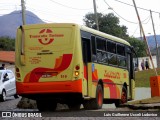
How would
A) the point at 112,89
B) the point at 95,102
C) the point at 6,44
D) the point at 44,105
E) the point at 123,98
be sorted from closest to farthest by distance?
the point at 95,102, the point at 44,105, the point at 112,89, the point at 123,98, the point at 6,44

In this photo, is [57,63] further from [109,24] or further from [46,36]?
[109,24]

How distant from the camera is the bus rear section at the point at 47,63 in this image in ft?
50.4

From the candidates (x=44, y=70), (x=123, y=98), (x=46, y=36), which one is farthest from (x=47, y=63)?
(x=123, y=98)

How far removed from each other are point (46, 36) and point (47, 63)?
2.97 feet

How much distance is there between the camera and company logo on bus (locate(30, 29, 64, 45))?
1568 centimetres

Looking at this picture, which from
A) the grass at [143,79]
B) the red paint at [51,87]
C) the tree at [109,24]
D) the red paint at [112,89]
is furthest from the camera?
the tree at [109,24]

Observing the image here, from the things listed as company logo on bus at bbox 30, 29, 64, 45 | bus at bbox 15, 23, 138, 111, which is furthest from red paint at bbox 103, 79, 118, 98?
company logo on bus at bbox 30, 29, 64, 45

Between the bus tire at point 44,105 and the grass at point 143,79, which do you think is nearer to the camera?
the bus tire at point 44,105

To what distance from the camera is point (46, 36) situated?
1574 centimetres

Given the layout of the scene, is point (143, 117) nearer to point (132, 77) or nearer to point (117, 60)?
point (117, 60)

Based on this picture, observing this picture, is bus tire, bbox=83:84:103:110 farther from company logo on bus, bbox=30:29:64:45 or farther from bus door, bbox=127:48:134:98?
bus door, bbox=127:48:134:98

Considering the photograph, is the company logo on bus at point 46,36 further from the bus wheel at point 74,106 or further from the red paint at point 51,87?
the bus wheel at point 74,106

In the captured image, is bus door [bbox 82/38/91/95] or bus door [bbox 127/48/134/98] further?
bus door [bbox 127/48/134/98]

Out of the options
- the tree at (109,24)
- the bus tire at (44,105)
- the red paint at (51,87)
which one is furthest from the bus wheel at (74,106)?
the tree at (109,24)
